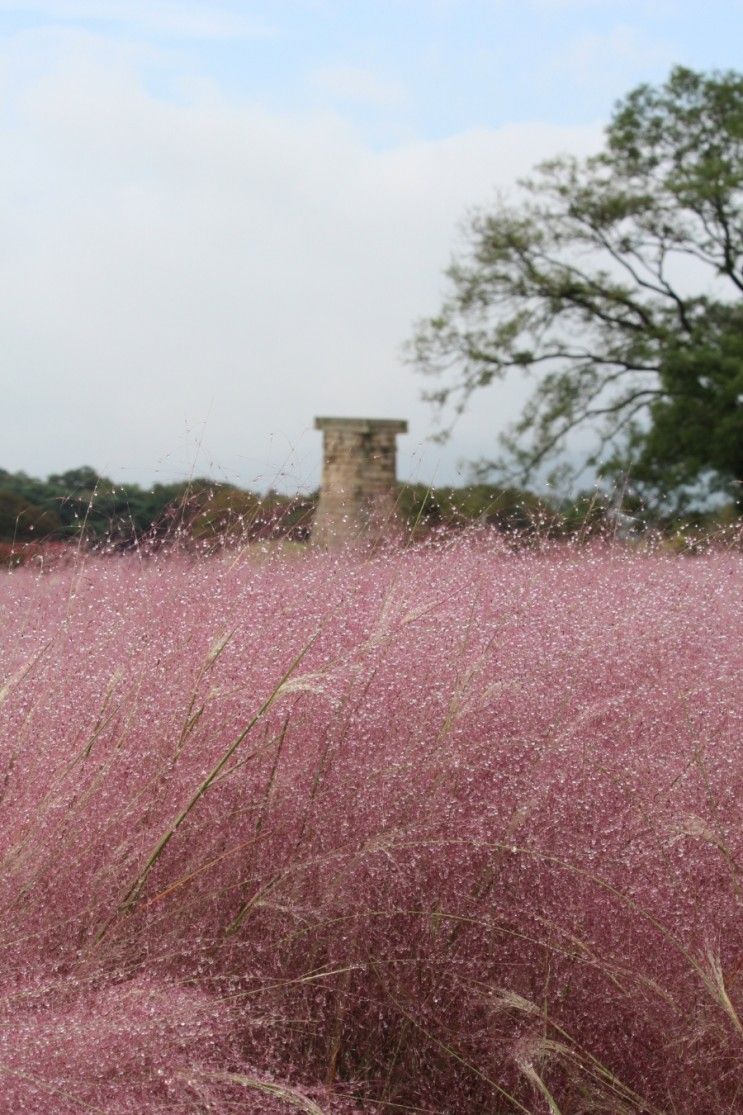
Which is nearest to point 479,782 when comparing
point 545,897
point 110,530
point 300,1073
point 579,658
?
point 545,897

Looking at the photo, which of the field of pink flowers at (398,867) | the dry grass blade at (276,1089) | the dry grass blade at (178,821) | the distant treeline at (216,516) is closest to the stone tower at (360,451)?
the distant treeline at (216,516)

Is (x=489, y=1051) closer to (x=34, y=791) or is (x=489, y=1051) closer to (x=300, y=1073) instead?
(x=300, y=1073)

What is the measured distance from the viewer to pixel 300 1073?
7.63 ft

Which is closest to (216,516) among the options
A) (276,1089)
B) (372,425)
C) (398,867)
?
(398,867)

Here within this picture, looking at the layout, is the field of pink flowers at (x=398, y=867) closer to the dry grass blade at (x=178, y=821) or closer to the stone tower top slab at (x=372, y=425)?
the dry grass blade at (x=178, y=821)

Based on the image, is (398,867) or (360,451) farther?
(360,451)

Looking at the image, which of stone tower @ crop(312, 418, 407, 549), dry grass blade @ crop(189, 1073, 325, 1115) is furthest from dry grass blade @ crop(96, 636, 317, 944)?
stone tower @ crop(312, 418, 407, 549)

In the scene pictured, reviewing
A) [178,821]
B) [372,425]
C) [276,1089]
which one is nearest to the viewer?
[276,1089]

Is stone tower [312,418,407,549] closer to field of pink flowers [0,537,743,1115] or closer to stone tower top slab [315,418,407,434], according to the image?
stone tower top slab [315,418,407,434]

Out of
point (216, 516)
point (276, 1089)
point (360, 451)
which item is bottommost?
point (276, 1089)

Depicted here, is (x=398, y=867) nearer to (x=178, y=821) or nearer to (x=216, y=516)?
(x=178, y=821)

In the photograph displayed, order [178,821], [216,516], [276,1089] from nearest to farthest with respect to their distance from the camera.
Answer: [276,1089]
[178,821]
[216,516]

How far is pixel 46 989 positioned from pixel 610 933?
1103 mm

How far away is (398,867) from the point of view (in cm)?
231
